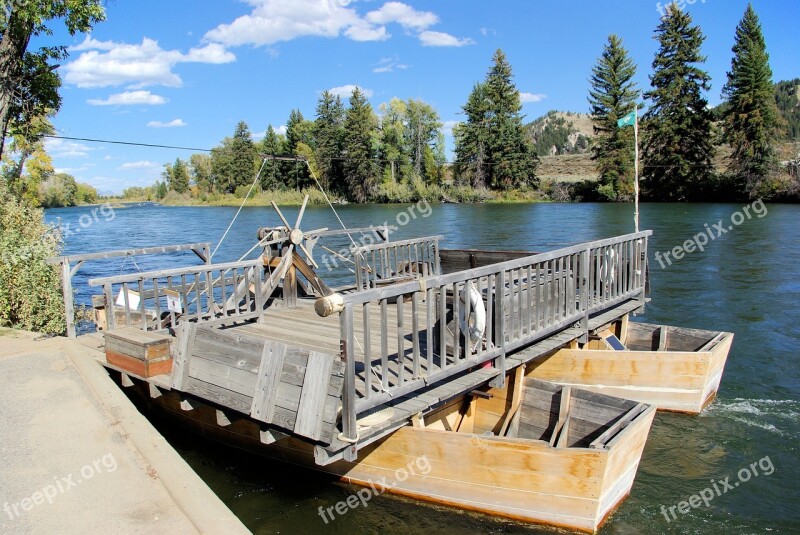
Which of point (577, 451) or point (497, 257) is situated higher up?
point (497, 257)

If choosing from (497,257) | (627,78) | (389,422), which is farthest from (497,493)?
(627,78)

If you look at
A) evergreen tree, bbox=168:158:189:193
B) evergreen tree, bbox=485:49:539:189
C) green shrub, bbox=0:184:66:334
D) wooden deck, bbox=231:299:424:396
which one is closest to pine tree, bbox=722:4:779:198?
evergreen tree, bbox=485:49:539:189

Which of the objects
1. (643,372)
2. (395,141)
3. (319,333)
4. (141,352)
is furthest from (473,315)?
(395,141)

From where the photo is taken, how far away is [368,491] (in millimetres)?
6559

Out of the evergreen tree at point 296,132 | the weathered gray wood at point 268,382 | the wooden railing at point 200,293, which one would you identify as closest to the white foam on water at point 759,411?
the weathered gray wood at point 268,382

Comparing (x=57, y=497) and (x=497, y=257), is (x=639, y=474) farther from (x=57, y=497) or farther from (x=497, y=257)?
(x=57, y=497)

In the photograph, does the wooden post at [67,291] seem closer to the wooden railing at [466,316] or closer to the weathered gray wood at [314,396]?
the wooden railing at [466,316]

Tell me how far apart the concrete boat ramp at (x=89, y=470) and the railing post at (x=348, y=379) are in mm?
1162

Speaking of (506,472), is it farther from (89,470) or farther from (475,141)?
(475,141)

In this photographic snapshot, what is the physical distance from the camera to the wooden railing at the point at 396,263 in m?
10.1

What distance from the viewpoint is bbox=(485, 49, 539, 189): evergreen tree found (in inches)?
2761

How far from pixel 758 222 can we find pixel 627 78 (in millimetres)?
33645

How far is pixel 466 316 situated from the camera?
6.27 m

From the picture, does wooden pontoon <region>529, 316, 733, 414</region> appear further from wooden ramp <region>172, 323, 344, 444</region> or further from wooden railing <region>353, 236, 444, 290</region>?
wooden ramp <region>172, 323, 344, 444</region>
